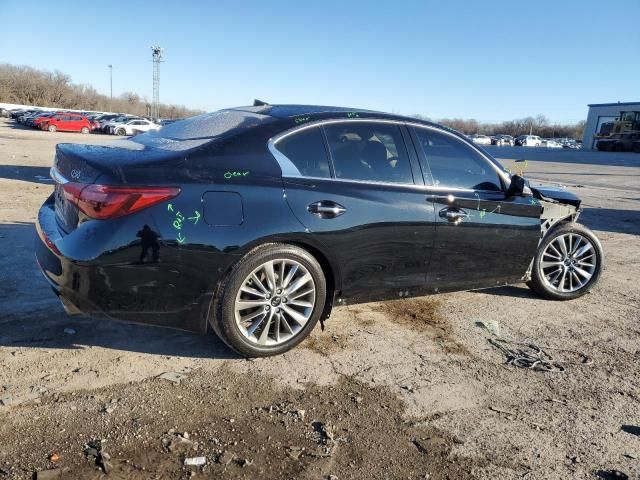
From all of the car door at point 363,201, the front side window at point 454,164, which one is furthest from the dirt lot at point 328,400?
the front side window at point 454,164

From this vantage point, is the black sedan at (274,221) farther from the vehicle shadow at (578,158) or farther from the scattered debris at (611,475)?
the vehicle shadow at (578,158)

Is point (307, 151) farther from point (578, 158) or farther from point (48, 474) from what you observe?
point (578, 158)

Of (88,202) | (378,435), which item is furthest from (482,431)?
(88,202)

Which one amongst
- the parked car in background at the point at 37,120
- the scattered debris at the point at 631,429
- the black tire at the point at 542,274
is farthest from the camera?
the parked car in background at the point at 37,120

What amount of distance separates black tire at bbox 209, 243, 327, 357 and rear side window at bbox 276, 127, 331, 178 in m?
0.56

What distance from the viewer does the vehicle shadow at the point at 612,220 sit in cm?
916

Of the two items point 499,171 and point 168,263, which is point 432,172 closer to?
point 499,171

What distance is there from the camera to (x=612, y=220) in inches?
397

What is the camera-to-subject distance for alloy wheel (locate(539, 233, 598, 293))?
502 cm

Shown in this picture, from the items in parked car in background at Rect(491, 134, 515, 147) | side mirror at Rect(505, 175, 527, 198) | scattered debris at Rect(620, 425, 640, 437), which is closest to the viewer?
scattered debris at Rect(620, 425, 640, 437)

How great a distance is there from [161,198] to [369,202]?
1.45m

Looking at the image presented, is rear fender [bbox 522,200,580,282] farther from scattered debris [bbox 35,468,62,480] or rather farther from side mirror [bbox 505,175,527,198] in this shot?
scattered debris [bbox 35,468,62,480]

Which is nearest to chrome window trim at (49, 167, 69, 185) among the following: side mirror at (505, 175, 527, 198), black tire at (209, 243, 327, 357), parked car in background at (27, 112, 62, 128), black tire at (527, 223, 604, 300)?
black tire at (209, 243, 327, 357)

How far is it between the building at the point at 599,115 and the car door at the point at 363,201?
2641 inches
